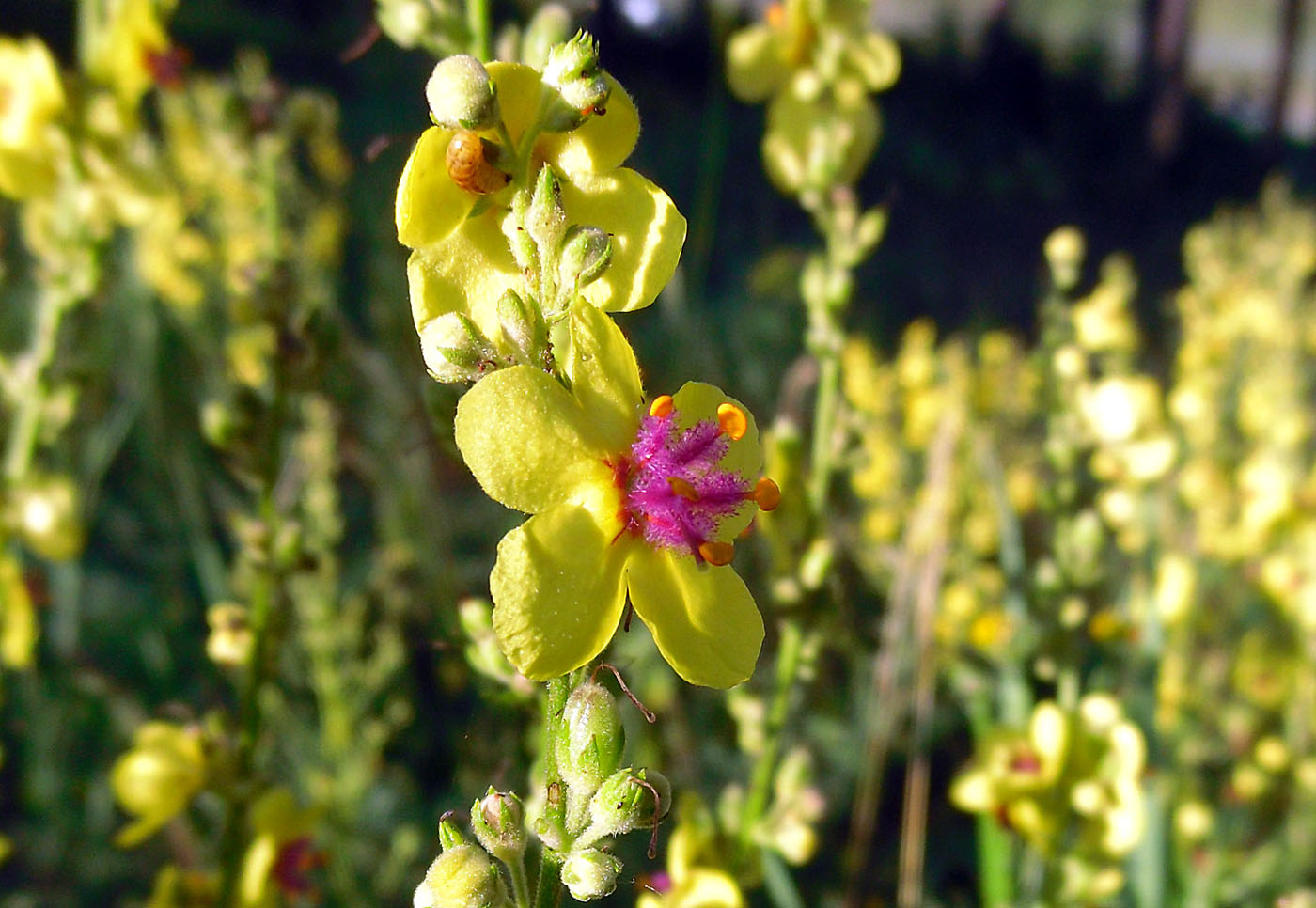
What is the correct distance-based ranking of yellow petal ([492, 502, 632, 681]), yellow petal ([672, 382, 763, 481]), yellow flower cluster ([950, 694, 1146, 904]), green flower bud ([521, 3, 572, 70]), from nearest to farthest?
yellow petal ([492, 502, 632, 681]) → yellow petal ([672, 382, 763, 481]) → green flower bud ([521, 3, 572, 70]) → yellow flower cluster ([950, 694, 1146, 904])

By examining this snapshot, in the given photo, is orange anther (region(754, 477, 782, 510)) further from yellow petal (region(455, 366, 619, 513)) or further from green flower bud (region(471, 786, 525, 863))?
green flower bud (region(471, 786, 525, 863))

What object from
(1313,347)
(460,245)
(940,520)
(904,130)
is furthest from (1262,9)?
(460,245)

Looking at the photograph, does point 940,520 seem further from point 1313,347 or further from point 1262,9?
point 1262,9

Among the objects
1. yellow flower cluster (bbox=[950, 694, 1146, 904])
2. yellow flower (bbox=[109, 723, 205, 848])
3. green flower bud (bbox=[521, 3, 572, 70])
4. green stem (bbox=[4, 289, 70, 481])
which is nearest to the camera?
green flower bud (bbox=[521, 3, 572, 70])

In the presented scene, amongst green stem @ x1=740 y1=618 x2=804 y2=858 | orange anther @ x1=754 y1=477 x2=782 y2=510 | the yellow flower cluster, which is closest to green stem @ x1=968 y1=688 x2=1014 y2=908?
the yellow flower cluster

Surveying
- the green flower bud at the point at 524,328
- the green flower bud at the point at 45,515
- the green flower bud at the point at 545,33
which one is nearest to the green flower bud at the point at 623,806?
the green flower bud at the point at 524,328

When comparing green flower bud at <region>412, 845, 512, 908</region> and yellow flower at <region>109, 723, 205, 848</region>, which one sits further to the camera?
yellow flower at <region>109, 723, 205, 848</region>

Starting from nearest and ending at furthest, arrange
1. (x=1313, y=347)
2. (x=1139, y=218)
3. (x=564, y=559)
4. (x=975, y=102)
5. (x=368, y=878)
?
(x=564, y=559), (x=368, y=878), (x=1313, y=347), (x=1139, y=218), (x=975, y=102)
